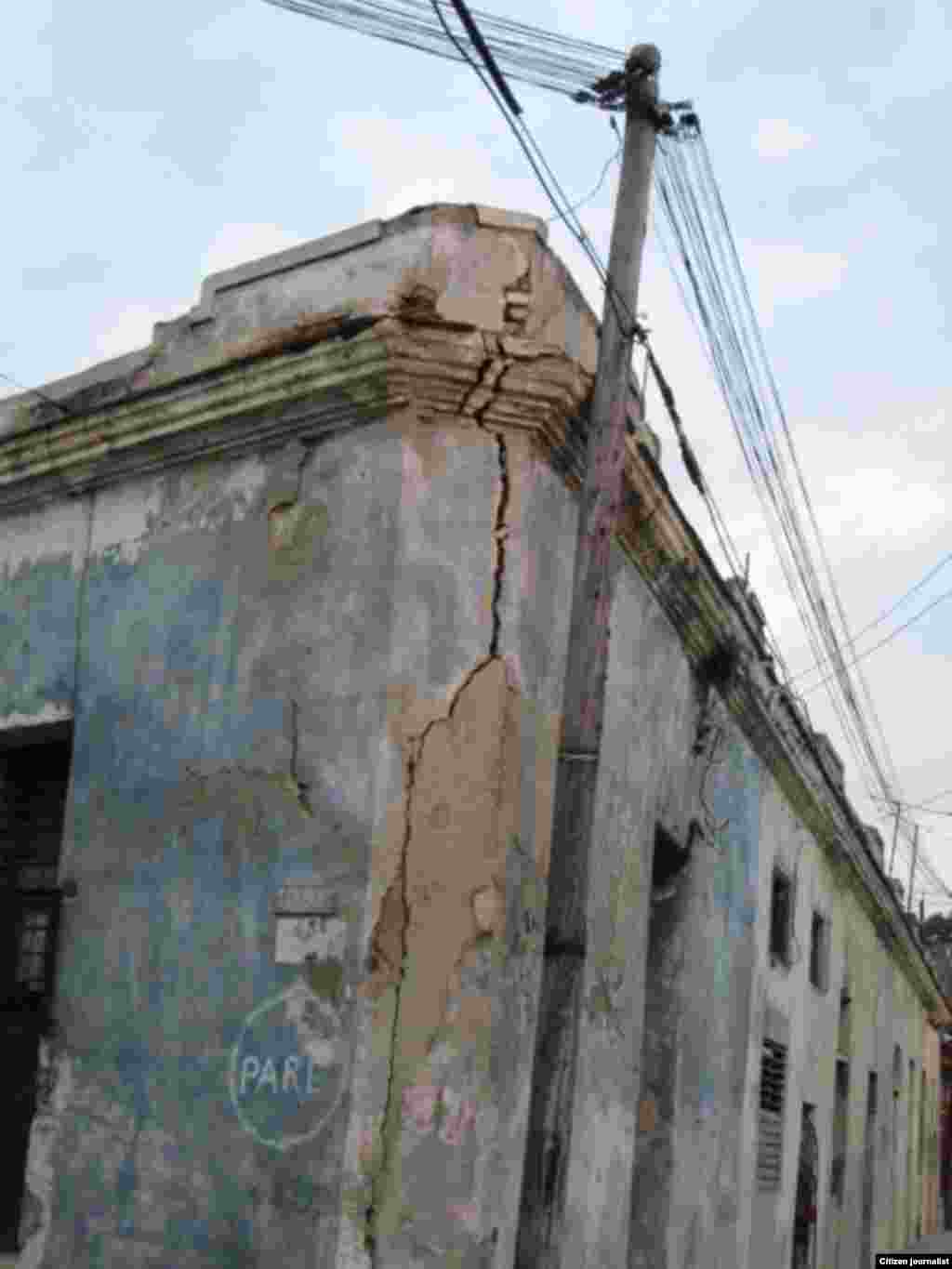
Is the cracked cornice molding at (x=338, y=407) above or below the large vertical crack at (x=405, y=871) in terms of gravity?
above

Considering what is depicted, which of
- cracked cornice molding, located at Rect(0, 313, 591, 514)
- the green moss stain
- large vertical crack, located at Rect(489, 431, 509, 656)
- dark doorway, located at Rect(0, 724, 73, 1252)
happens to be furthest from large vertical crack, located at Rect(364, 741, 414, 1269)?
dark doorway, located at Rect(0, 724, 73, 1252)

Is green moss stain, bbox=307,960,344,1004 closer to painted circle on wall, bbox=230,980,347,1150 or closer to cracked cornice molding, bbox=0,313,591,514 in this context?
painted circle on wall, bbox=230,980,347,1150

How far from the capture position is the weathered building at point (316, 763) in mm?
7289

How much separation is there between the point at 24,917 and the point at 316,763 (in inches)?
92.3

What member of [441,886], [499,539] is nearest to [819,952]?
[499,539]

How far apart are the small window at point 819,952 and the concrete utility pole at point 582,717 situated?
10.1 meters

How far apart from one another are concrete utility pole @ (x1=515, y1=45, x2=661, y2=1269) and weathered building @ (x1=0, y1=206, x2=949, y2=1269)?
0.81 feet

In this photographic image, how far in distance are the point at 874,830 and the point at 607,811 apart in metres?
15.3

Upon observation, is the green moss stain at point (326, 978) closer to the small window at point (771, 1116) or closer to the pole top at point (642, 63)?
the pole top at point (642, 63)

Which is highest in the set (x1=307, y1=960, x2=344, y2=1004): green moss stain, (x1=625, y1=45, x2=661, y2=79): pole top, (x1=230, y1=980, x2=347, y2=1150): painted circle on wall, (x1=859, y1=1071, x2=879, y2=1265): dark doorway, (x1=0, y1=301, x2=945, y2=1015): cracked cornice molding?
(x1=625, y1=45, x2=661, y2=79): pole top

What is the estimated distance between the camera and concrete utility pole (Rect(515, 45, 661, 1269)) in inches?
265

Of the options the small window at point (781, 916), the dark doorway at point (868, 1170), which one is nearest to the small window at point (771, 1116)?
the small window at point (781, 916)

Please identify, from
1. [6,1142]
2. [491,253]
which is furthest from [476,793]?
[6,1142]

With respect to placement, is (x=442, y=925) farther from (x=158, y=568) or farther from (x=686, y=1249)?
(x=686, y=1249)
